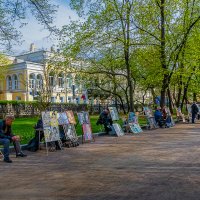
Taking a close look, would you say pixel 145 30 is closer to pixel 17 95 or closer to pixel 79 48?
pixel 79 48

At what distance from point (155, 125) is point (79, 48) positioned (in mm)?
8047

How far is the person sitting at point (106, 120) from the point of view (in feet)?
60.6

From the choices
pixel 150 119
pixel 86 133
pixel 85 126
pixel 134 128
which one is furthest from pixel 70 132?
pixel 150 119

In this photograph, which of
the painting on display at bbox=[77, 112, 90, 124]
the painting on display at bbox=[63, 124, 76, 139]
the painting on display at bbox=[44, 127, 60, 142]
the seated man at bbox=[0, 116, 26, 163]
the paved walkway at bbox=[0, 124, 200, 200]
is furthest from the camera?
the painting on display at bbox=[77, 112, 90, 124]

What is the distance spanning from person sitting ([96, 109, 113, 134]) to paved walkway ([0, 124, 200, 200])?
6752 millimetres

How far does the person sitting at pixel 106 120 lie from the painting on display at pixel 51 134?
6270 mm

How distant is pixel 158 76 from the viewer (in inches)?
1051

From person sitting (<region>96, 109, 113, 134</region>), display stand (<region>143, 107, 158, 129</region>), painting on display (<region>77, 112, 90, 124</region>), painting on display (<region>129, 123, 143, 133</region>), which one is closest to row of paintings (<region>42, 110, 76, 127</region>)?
painting on display (<region>77, 112, 90, 124</region>)

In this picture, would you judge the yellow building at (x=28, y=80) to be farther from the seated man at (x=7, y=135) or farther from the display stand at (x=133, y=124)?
the seated man at (x=7, y=135)

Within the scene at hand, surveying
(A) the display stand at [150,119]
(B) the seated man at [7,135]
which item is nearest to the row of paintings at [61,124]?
(B) the seated man at [7,135]

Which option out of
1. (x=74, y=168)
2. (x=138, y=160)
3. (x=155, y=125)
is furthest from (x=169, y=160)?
(x=155, y=125)

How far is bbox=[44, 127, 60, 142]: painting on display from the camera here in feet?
→ 38.8

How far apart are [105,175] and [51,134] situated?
195 inches

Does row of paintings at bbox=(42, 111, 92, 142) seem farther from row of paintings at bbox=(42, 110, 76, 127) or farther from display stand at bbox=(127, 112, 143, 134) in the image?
display stand at bbox=(127, 112, 143, 134)
